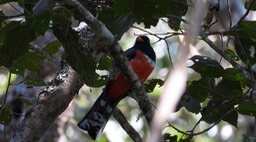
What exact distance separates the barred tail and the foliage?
0.24m

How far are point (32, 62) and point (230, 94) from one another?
1.16m

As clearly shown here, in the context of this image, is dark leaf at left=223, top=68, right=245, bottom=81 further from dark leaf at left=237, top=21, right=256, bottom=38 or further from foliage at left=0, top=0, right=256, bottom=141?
dark leaf at left=237, top=21, right=256, bottom=38

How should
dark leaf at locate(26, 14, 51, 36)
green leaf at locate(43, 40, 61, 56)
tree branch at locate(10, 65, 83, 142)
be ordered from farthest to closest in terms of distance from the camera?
green leaf at locate(43, 40, 61, 56), tree branch at locate(10, 65, 83, 142), dark leaf at locate(26, 14, 51, 36)

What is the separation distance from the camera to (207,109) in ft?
9.66

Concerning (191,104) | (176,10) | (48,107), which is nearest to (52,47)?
(48,107)

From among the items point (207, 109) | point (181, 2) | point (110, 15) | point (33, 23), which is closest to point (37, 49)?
point (110, 15)

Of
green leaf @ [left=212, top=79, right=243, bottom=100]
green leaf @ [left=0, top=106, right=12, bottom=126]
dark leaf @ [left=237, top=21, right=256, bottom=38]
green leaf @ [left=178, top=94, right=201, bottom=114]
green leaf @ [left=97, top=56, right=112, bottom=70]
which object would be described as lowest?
green leaf @ [left=0, top=106, right=12, bottom=126]

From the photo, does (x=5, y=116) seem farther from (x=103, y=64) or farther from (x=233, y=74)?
(x=233, y=74)

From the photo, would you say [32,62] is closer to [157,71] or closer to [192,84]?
[192,84]

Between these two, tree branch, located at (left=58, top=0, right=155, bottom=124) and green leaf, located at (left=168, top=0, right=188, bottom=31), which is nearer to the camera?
tree branch, located at (left=58, top=0, right=155, bottom=124)

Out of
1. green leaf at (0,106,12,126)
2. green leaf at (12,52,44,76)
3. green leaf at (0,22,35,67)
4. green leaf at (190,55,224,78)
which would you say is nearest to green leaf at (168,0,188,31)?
green leaf at (190,55,224,78)

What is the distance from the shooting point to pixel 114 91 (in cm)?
368

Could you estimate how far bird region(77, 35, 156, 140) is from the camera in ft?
10.5

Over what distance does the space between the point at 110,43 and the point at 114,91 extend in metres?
1.50
